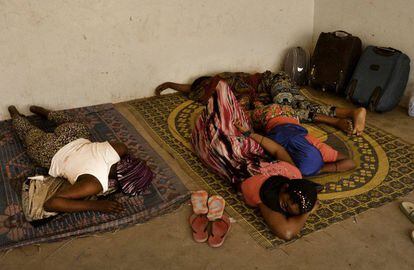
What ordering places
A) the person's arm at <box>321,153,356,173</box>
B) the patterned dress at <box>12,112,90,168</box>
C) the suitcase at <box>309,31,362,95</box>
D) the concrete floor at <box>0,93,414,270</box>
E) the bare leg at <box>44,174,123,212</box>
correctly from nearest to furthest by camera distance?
the concrete floor at <box>0,93,414,270</box> < the bare leg at <box>44,174,123,212</box> < the patterned dress at <box>12,112,90,168</box> < the person's arm at <box>321,153,356,173</box> < the suitcase at <box>309,31,362,95</box>

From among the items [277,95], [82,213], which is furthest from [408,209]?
[82,213]

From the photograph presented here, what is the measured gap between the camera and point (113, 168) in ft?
7.13

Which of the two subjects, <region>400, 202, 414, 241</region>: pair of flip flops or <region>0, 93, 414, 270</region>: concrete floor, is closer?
<region>0, 93, 414, 270</region>: concrete floor

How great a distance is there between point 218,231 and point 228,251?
12 centimetres

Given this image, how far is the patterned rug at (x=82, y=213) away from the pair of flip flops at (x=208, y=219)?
0.15 m

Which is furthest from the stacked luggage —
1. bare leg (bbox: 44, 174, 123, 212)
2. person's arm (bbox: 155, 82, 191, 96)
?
bare leg (bbox: 44, 174, 123, 212)

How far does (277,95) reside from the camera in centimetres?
314

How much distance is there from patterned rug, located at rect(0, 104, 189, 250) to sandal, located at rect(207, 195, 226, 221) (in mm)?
222

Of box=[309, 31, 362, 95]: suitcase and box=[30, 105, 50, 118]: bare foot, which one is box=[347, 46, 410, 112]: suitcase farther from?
box=[30, 105, 50, 118]: bare foot

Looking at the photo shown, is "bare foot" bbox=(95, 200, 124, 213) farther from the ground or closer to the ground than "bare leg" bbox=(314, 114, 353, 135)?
farther from the ground

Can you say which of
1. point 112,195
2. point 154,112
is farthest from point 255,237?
point 154,112

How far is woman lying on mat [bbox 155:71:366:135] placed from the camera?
2.94 m

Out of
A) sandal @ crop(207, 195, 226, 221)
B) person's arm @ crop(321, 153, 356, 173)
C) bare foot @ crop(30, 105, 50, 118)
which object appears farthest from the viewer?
bare foot @ crop(30, 105, 50, 118)

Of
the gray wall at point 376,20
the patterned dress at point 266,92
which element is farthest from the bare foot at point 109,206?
the gray wall at point 376,20
